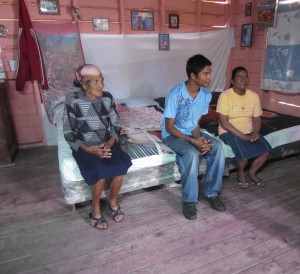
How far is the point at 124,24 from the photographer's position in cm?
354

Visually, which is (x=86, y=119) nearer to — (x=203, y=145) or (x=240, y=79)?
(x=203, y=145)

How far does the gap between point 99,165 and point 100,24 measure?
2.46m

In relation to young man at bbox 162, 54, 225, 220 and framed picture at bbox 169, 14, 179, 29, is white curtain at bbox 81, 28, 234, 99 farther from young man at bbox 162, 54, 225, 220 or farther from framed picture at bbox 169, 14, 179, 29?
young man at bbox 162, 54, 225, 220

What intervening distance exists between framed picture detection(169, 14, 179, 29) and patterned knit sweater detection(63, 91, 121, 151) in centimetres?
241

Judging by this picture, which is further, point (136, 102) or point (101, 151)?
point (136, 102)

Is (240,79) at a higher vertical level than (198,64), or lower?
lower

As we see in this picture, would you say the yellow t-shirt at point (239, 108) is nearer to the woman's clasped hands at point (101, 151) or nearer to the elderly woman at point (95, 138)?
the elderly woman at point (95, 138)

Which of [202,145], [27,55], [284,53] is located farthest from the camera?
[284,53]

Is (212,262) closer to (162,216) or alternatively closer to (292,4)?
(162,216)

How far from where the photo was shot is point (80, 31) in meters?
3.37

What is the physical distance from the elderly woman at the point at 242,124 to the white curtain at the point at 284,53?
4.56 ft

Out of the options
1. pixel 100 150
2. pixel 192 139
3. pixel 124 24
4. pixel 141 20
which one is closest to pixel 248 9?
pixel 141 20

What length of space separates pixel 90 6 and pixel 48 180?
7.48ft

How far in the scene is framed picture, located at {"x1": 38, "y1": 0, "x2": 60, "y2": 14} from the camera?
3109 mm
